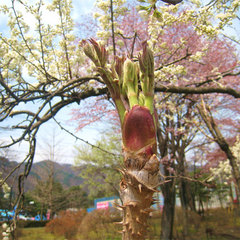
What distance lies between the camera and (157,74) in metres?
3.70

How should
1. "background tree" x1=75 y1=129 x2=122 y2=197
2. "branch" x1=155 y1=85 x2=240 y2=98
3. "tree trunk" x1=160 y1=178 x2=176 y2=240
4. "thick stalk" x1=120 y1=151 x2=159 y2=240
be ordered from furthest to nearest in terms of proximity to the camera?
"background tree" x1=75 y1=129 x2=122 y2=197
"tree trunk" x1=160 y1=178 x2=176 y2=240
"branch" x1=155 y1=85 x2=240 y2=98
"thick stalk" x1=120 y1=151 x2=159 y2=240

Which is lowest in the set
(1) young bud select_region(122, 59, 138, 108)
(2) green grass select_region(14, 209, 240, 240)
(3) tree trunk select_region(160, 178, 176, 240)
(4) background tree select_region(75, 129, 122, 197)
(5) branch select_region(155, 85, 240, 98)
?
(2) green grass select_region(14, 209, 240, 240)

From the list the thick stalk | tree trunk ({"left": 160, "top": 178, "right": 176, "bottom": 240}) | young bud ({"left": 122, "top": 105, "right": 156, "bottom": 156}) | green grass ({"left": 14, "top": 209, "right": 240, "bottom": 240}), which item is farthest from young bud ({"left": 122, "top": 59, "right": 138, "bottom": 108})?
tree trunk ({"left": 160, "top": 178, "right": 176, "bottom": 240})

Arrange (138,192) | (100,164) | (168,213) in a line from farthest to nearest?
(100,164) → (168,213) → (138,192)

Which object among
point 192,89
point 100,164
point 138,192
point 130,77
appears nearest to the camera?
point 138,192

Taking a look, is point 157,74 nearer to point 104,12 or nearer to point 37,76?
point 104,12

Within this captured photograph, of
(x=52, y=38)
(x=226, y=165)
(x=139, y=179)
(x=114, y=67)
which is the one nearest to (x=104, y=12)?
(x=52, y=38)

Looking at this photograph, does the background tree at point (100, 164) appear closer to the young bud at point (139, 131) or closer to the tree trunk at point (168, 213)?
the tree trunk at point (168, 213)

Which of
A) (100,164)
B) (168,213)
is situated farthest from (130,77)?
(100,164)

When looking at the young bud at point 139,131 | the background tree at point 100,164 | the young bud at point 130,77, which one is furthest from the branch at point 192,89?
the background tree at point 100,164

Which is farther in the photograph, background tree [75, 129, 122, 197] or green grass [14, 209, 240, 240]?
background tree [75, 129, 122, 197]

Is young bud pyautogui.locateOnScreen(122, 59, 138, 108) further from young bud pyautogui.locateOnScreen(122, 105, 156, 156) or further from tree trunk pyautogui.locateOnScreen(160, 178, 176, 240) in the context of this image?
tree trunk pyautogui.locateOnScreen(160, 178, 176, 240)

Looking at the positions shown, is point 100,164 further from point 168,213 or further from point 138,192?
point 138,192

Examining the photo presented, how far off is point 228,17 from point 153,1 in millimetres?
2790
